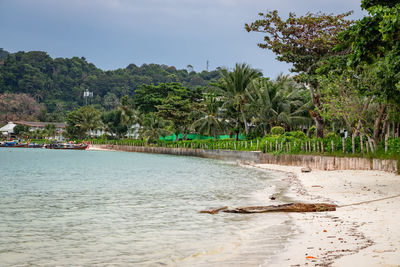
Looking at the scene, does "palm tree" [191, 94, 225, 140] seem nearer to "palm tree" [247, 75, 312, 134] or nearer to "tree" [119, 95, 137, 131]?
"palm tree" [247, 75, 312, 134]

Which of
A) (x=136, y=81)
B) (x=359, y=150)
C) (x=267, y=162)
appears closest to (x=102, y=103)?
(x=136, y=81)

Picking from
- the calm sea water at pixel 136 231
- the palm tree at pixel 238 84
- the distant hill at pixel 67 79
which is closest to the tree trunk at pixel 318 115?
the palm tree at pixel 238 84

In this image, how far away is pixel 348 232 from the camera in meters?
7.41

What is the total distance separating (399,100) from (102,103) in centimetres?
13797

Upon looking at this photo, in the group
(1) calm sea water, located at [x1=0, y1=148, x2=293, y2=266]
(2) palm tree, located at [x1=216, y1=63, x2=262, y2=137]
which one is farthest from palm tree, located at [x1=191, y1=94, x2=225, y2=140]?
(1) calm sea water, located at [x1=0, y1=148, x2=293, y2=266]

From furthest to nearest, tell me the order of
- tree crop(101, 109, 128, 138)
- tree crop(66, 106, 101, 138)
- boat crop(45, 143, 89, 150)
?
1. tree crop(66, 106, 101, 138)
2. tree crop(101, 109, 128, 138)
3. boat crop(45, 143, 89, 150)

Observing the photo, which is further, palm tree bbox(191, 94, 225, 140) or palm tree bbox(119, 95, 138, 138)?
palm tree bbox(119, 95, 138, 138)

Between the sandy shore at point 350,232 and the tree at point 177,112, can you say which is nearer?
the sandy shore at point 350,232

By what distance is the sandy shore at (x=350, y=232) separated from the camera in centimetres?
554

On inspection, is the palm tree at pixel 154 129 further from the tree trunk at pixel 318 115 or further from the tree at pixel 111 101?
the tree at pixel 111 101

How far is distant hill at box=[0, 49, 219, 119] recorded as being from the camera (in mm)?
145000

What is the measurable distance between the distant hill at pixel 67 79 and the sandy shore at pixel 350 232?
13130 centimetres

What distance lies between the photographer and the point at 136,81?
153625mm

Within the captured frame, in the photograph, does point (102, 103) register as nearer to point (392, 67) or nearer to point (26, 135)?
point (26, 135)
